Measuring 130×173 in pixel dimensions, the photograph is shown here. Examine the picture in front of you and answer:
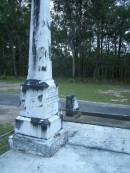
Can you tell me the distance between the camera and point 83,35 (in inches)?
1081

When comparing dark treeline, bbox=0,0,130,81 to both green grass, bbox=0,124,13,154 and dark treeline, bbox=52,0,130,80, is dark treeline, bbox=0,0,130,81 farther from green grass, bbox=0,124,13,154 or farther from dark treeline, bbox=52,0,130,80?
green grass, bbox=0,124,13,154

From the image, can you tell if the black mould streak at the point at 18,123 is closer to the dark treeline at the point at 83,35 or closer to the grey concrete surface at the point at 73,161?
the grey concrete surface at the point at 73,161

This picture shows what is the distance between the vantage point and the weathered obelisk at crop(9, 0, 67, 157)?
5.88 metres

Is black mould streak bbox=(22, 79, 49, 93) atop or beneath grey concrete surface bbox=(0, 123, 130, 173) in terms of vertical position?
atop

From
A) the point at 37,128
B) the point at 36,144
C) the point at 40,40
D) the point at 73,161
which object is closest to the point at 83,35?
the point at 40,40

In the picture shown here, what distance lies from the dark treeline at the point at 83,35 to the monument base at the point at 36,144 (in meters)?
21.0

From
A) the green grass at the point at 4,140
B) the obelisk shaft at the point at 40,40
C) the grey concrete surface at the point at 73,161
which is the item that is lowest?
the grey concrete surface at the point at 73,161

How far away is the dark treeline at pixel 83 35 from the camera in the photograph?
26375 mm

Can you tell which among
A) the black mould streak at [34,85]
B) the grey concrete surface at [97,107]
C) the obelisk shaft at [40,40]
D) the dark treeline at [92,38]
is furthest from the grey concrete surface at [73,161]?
the dark treeline at [92,38]

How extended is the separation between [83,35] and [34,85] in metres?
22.1

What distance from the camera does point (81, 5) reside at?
26.7 meters

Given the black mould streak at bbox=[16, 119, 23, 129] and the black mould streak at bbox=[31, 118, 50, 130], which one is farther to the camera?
the black mould streak at bbox=[16, 119, 23, 129]

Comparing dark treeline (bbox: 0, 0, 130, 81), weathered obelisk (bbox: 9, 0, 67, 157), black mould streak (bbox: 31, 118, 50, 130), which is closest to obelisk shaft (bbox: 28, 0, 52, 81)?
weathered obelisk (bbox: 9, 0, 67, 157)

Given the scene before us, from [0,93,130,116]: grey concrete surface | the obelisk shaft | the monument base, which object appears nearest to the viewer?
the monument base
